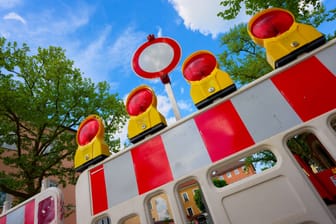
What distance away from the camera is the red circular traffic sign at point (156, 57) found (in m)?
1.69

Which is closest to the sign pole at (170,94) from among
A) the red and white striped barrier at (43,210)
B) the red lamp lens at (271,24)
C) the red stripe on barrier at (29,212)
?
the red lamp lens at (271,24)

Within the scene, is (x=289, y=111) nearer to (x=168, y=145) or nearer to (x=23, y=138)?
(x=168, y=145)

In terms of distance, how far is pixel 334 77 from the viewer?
964 mm

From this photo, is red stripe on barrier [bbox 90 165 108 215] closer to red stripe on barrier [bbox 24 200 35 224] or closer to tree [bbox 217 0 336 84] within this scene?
red stripe on barrier [bbox 24 200 35 224]

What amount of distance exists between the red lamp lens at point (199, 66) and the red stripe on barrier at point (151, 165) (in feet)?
1.66

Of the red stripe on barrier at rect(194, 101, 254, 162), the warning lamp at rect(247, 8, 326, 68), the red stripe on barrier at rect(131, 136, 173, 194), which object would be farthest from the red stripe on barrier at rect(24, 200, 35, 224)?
the warning lamp at rect(247, 8, 326, 68)

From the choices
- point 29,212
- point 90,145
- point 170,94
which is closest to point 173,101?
point 170,94

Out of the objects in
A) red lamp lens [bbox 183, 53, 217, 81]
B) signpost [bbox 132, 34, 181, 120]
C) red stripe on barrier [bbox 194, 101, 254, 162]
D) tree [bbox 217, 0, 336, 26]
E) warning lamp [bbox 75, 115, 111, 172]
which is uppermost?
tree [bbox 217, 0, 336, 26]

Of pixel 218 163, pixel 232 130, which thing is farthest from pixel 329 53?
pixel 218 163

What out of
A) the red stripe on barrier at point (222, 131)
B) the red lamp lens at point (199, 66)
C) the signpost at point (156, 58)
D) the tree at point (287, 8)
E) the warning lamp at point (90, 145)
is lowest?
the red stripe on barrier at point (222, 131)

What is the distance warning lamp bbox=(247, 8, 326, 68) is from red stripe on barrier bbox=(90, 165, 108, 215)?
1.36m

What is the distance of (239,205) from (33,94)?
8.65 m

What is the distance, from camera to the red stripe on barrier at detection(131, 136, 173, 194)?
46.6 inches

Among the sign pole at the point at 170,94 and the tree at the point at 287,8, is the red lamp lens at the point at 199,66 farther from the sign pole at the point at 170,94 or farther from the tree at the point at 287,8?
the tree at the point at 287,8
